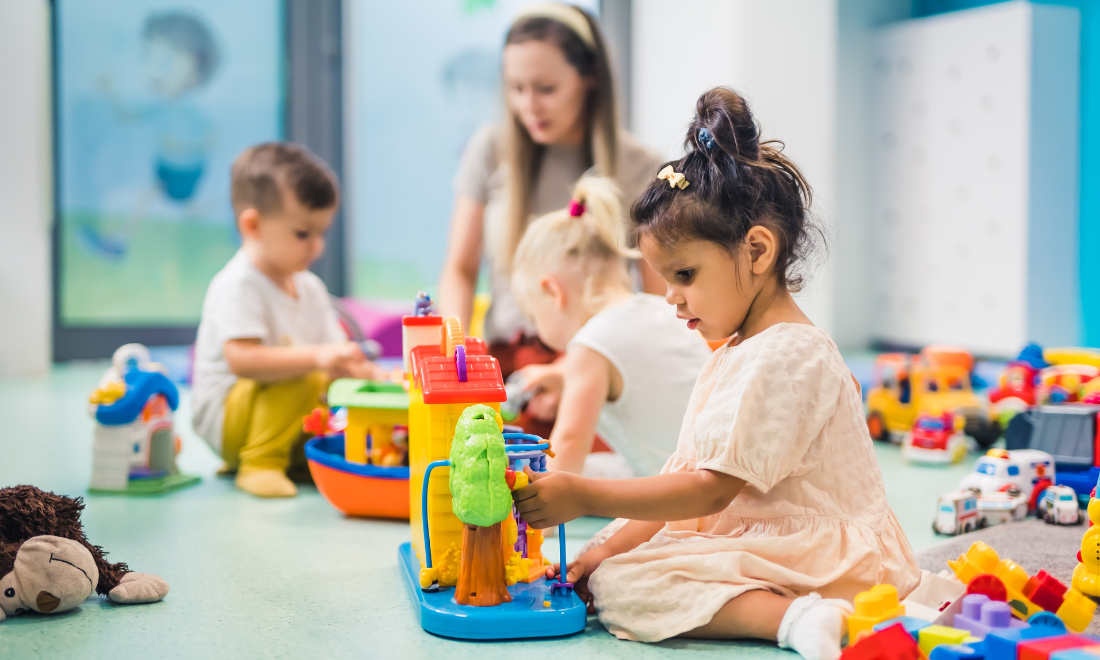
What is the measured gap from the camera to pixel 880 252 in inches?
167

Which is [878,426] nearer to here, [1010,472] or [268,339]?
[1010,472]

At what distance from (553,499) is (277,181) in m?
1.17

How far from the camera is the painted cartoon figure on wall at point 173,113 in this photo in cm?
374

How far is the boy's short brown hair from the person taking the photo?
185 centimetres

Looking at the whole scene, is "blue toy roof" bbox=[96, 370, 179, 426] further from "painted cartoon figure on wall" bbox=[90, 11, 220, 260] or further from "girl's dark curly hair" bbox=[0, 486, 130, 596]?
"painted cartoon figure on wall" bbox=[90, 11, 220, 260]

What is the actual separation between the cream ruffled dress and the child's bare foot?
0.83 meters

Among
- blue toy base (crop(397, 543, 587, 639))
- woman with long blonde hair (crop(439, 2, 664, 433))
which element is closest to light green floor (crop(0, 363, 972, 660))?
blue toy base (crop(397, 543, 587, 639))

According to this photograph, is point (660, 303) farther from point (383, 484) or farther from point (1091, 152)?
point (1091, 152)

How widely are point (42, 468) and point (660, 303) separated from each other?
1.23 meters

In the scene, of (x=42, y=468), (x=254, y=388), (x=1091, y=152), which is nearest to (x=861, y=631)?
(x=254, y=388)

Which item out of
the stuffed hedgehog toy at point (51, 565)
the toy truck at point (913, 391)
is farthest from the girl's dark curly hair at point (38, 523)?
the toy truck at point (913, 391)

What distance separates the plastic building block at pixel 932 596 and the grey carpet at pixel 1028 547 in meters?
0.27

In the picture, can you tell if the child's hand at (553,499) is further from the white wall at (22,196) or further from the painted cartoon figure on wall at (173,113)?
the painted cartoon figure on wall at (173,113)

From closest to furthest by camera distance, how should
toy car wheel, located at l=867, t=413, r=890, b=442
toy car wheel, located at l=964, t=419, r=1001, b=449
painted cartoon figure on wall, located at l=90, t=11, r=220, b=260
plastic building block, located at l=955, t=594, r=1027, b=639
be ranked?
plastic building block, located at l=955, t=594, r=1027, b=639, toy car wheel, located at l=964, t=419, r=1001, b=449, toy car wheel, located at l=867, t=413, r=890, b=442, painted cartoon figure on wall, located at l=90, t=11, r=220, b=260
